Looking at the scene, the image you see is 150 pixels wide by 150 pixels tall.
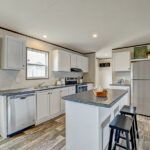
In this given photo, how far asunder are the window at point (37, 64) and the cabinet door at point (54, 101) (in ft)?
2.55

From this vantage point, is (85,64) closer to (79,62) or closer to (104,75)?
(79,62)

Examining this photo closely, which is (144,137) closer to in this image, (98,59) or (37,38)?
(37,38)

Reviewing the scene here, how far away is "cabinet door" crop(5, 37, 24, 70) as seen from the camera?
286cm

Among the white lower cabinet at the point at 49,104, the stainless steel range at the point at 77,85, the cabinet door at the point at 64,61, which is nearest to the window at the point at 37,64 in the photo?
the cabinet door at the point at 64,61

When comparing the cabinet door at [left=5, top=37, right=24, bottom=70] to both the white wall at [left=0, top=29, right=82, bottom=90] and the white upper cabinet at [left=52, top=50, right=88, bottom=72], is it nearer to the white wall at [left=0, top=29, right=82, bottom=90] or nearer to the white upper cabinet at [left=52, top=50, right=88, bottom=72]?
the white wall at [left=0, top=29, right=82, bottom=90]

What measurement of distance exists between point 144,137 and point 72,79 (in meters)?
3.33

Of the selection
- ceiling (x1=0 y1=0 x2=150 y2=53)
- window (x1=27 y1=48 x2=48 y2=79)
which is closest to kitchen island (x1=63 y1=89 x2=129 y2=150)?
ceiling (x1=0 y1=0 x2=150 y2=53)

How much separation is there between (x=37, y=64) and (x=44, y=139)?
231cm

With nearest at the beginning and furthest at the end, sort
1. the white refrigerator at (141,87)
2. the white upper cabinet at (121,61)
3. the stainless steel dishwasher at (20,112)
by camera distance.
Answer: the stainless steel dishwasher at (20,112) < the white refrigerator at (141,87) < the white upper cabinet at (121,61)

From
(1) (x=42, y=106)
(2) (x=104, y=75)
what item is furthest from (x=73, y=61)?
(2) (x=104, y=75)

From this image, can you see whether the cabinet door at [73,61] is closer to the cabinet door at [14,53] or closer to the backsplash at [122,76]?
the backsplash at [122,76]

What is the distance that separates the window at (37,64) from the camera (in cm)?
380

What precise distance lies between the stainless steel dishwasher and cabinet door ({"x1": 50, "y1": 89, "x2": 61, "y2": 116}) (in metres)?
0.63

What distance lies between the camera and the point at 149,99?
391 centimetres
